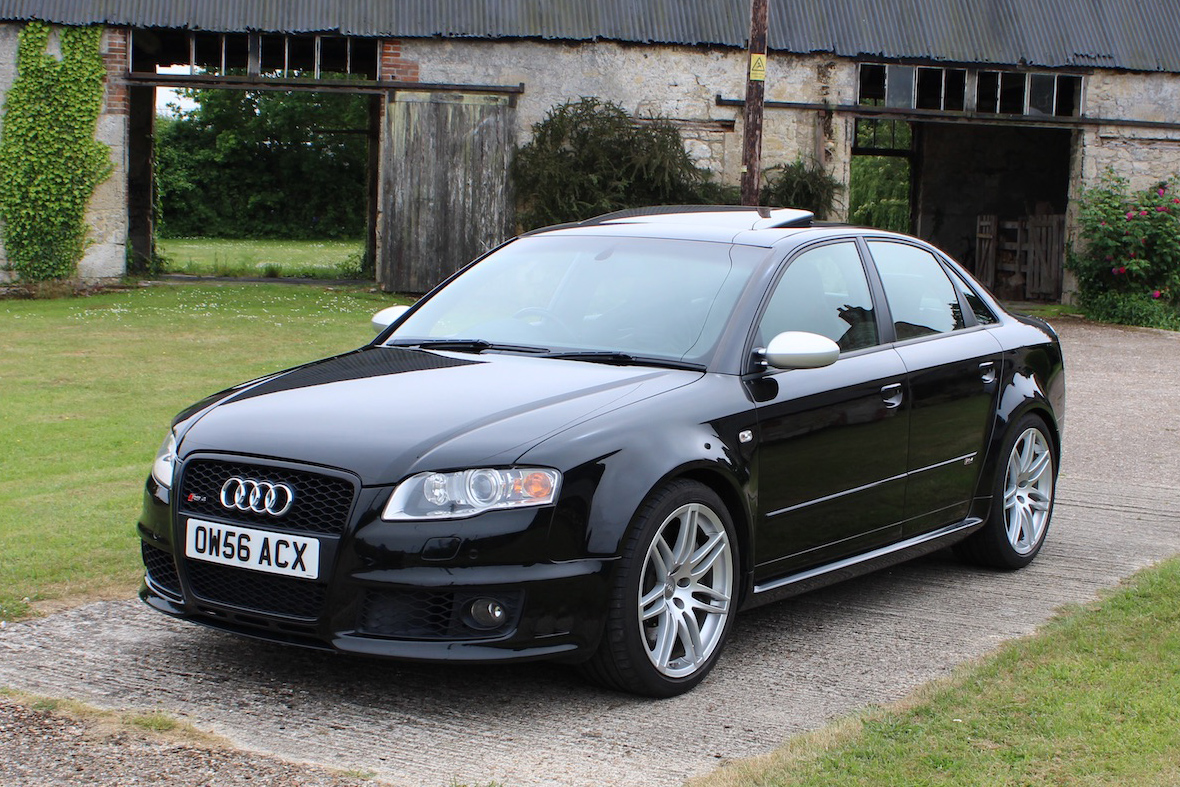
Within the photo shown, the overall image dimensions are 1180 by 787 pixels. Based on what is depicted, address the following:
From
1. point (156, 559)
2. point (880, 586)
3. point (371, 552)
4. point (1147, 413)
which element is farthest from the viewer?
point (1147, 413)

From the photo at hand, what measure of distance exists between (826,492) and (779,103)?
17.1 metres

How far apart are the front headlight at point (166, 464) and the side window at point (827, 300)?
2.13 m

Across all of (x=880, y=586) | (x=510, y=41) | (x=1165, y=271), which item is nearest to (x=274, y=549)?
(x=880, y=586)

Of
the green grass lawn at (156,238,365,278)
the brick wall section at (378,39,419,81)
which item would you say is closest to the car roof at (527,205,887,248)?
the brick wall section at (378,39,419,81)

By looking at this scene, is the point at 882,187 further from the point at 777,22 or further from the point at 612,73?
the point at 612,73

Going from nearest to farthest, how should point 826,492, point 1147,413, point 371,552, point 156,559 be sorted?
point 371,552 < point 156,559 < point 826,492 < point 1147,413

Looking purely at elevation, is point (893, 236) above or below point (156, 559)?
above

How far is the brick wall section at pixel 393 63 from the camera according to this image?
809 inches

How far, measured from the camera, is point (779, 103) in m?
21.5

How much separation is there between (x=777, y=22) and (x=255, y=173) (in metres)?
34.9

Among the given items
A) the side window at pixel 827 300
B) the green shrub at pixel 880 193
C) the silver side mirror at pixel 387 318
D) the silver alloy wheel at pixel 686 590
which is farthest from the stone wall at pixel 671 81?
the silver alloy wheel at pixel 686 590

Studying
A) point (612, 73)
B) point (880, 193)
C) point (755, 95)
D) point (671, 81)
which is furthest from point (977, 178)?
point (755, 95)

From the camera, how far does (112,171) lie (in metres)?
20.3

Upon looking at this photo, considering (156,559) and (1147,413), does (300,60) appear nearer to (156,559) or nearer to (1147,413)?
(1147,413)
